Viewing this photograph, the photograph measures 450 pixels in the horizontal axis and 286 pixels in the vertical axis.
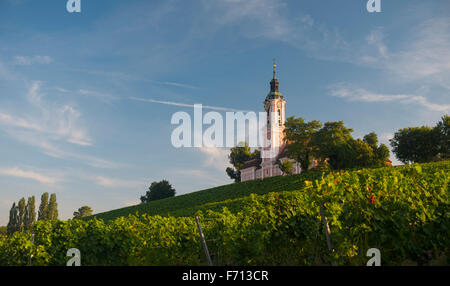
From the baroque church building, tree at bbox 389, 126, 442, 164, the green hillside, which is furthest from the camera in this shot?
the baroque church building

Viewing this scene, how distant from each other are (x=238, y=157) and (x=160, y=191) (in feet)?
70.5

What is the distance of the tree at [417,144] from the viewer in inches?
2041

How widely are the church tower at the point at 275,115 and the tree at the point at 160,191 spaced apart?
999 inches

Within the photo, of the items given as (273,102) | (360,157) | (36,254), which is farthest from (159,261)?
(273,102)

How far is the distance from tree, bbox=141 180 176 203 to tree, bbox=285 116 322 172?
123ft

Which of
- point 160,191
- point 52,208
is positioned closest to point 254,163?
point 160,191

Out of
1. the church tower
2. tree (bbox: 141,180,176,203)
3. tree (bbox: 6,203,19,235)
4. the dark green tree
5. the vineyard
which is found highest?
the church tower

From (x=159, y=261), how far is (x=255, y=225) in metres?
2.38

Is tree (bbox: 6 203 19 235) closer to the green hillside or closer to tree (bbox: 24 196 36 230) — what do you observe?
tree (bbox: 24 196 36 230)

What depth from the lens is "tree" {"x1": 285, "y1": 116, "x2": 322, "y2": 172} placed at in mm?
48750

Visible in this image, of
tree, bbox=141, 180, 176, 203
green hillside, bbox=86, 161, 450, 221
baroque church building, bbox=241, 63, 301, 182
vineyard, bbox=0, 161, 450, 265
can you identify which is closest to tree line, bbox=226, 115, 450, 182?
green hillside, bbox=86, 161, 450, 221

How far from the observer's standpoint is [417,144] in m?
52.8

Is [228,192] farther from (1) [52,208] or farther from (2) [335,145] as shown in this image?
(1) [52,208]
